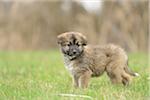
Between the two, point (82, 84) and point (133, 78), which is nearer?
point (82, 84)

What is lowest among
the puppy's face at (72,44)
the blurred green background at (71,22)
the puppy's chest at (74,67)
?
the puppy's chest at (74,67)

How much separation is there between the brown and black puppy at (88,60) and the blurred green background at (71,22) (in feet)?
35.2

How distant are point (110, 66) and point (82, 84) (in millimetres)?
585

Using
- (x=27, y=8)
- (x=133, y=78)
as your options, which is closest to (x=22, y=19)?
(x=27, y=8)

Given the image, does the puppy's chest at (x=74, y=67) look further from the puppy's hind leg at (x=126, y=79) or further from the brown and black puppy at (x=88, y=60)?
the puppy's hind leg at (x=126, y=79)

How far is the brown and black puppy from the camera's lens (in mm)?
7746

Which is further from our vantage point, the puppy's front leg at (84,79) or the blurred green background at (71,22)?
the blurred green background at (71,22)

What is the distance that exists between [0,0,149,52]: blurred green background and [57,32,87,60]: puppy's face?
1101cm

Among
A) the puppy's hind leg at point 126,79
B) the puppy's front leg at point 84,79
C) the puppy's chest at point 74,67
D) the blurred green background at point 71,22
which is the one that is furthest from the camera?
the blurred green background at point 71,22

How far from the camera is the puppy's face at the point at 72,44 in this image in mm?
7707

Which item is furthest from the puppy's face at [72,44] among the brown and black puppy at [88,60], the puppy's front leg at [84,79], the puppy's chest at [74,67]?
the puppy's front leg at [84,79]

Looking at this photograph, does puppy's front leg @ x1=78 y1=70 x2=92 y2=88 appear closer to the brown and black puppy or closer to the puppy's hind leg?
the brown and black puppy

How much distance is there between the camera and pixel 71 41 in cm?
771

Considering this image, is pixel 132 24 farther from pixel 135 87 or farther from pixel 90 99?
pixel 90 99
